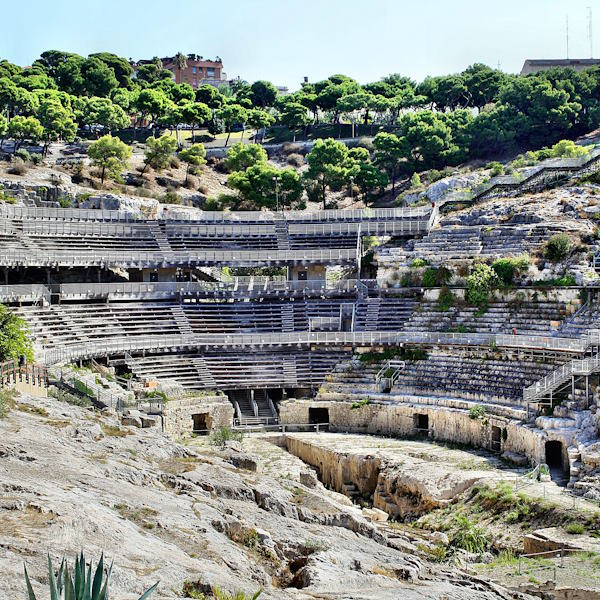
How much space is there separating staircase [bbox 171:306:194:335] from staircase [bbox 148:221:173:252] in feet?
15.8

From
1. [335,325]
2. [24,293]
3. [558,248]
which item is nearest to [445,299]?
[335,325]

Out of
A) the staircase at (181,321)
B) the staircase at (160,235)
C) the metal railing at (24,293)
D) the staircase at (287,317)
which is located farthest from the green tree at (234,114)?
the metal railing at (24,293)

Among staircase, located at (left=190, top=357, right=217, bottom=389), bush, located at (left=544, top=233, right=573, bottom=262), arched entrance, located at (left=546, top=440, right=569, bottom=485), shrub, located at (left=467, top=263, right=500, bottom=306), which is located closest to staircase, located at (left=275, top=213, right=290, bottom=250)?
staircase, located at (left=190, top=357, right=217, bottom=389)

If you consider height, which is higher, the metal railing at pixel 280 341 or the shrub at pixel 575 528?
the metal railing at pixel 280 341

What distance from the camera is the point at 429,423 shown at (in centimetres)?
4019

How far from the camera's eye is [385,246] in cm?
5562

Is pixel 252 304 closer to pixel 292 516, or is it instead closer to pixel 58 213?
pixel 58 213

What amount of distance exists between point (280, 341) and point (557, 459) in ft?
57.9

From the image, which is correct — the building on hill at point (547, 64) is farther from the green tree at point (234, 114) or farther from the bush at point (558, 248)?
the bush at point (558, 248)

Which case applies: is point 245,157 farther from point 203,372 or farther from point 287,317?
point 203,372

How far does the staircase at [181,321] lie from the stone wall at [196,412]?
21.0 ft

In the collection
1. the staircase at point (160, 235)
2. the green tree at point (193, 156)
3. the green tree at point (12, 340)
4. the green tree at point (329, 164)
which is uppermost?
the green tree at point (193, 156)

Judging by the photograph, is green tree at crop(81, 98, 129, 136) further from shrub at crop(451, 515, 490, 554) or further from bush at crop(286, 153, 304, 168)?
shrub at crop(451, 515, 490, 554)

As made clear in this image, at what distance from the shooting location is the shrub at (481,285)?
153 feet
